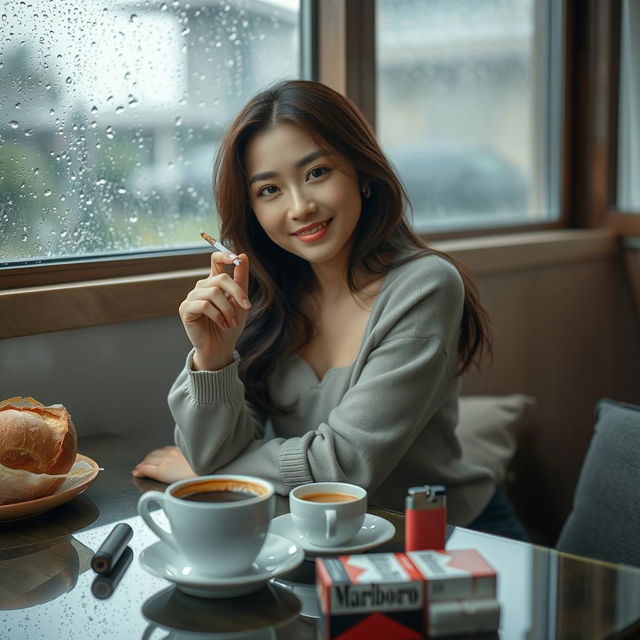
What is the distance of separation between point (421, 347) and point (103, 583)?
0.59m

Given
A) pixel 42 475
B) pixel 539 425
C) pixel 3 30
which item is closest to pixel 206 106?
pixel 3 30

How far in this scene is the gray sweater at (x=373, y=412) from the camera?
4.05 ft

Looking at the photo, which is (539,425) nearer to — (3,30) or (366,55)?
(366,55)

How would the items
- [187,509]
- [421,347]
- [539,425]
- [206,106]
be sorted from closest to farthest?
[187,509], [421,347], [206,106], [539,425]

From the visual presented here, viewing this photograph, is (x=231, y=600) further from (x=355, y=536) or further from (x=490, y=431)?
(x=490, y=431)

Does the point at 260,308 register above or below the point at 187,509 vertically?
above

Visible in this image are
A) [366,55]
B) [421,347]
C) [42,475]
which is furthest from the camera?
[366,55]

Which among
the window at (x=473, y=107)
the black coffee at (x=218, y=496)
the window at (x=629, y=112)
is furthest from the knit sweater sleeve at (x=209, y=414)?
the window at (x=629, y=112)

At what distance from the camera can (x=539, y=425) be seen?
2598mm

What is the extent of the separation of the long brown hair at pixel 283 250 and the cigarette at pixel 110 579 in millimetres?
527

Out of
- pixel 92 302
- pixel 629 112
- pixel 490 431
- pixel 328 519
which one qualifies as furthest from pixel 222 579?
pixel 629 112

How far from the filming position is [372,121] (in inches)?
83.4

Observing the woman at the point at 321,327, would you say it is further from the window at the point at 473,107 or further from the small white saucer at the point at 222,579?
the window at the point at 473,107

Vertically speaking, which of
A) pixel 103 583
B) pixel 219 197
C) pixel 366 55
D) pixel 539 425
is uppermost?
pixel 366 55
